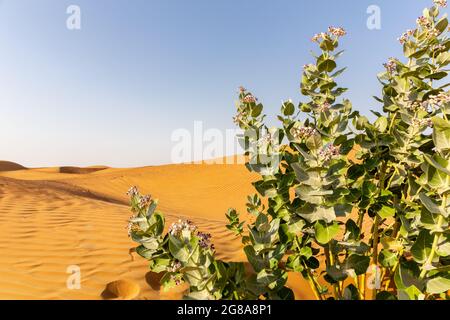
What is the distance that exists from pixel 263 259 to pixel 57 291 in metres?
2.99

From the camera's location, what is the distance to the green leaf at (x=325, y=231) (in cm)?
227

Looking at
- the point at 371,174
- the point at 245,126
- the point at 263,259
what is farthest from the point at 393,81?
the point at 263,259

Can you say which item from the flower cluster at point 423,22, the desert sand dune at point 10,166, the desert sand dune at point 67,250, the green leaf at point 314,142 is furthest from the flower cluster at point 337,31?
the desert sand dune at point 10,166

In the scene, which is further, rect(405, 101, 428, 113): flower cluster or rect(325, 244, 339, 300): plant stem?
rect(325, 244, 339, 300): plant stem

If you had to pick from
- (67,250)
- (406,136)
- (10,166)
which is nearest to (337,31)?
(406,136)

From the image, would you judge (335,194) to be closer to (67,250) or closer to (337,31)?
(337,31)

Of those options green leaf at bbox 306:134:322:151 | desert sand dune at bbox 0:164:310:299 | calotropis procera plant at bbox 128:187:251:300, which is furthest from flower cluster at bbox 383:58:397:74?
desert sand dune at bbox 0:164:310:299

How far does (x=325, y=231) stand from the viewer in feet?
7.61

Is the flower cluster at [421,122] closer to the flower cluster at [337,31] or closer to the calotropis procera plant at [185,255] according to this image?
the flower cluster at [337,31]

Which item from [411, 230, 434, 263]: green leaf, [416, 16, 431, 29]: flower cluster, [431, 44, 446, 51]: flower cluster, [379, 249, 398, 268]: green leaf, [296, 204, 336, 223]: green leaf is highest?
[416, 16, 431, 29]: flower cluster

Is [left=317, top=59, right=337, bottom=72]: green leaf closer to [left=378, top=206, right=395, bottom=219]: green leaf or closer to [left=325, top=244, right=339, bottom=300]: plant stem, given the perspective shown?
[left=378, top=206, right=395, bottom=219]: green leaf

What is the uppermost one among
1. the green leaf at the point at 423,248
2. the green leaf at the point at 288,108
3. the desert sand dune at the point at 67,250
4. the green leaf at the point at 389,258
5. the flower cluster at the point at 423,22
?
A: the flower cluster at the point at 423,22

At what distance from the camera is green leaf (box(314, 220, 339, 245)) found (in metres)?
2.27

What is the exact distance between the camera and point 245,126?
2936 millimetres
